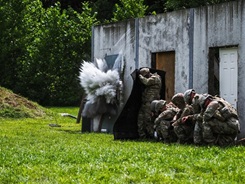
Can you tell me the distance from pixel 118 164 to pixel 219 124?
326 cm

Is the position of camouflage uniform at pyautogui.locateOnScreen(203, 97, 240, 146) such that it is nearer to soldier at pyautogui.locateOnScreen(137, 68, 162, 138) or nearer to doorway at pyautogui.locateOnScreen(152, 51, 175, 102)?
soldier at pyautogui.locateOnScreen(137, 68, 162, 138)

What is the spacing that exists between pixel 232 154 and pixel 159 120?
11.0 ft

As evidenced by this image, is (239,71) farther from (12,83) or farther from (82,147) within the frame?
(12,83)

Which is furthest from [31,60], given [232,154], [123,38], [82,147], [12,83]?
[232,154]

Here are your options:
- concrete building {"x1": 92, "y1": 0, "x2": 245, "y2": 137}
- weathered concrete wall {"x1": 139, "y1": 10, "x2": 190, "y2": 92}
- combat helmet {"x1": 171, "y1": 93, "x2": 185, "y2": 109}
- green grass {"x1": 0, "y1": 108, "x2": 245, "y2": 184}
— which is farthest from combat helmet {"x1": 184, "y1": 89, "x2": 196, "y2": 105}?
weathered concrete wall {"x1": 139, "y1": 10, "x2": 190, "y2": 92}

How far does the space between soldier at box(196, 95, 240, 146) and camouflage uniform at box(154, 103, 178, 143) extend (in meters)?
1.27

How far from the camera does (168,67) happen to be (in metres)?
16.1

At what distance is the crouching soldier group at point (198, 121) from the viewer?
39.6ft

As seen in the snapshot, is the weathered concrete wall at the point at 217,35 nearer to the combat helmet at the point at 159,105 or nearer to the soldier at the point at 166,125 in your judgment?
the combat helmet at the point at 159,105

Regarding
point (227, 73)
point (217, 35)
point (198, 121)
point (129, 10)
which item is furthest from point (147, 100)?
point (129, 10)

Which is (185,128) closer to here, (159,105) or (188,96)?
(188,96)

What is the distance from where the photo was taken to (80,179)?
8180 millimetres

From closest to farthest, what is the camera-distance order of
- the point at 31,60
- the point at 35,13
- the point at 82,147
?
the point at 82,147, the point at 31,60, the point at 35,13

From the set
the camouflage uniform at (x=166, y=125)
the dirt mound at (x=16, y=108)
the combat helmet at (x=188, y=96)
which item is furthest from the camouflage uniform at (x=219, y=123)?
the dirt mound at (x=16, y=108)
